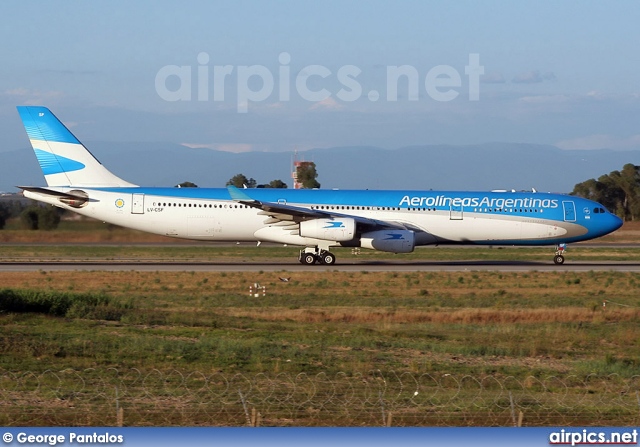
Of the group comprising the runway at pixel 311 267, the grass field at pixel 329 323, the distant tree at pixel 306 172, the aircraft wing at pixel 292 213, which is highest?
the distant tree at pixel 306 172

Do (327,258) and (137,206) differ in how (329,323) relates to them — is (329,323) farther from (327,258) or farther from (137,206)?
(137,206)

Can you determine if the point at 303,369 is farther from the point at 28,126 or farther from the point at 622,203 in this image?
the point at 622,203

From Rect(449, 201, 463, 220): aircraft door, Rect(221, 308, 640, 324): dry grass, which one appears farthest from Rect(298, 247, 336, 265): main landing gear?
Rect(221, 308, 640, 324): dry grass

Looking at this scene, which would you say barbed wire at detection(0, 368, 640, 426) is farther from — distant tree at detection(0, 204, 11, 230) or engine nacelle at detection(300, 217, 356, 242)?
distant tree at detection(0, 204, 11, 230)

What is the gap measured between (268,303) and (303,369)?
1125cm

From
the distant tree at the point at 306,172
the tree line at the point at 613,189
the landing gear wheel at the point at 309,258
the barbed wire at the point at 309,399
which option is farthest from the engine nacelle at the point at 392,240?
the tree line at the point at 613,189

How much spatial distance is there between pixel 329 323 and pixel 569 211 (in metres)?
22.5

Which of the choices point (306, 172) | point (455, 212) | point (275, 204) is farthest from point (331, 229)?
point (306, 172)

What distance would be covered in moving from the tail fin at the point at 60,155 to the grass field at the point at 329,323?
760 cm

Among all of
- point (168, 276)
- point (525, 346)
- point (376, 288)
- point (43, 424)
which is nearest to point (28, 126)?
point (168, 276)

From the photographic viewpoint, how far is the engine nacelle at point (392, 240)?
3891 centimetres

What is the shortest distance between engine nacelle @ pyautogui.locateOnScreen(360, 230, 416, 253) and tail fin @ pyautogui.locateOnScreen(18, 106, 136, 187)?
12189mm

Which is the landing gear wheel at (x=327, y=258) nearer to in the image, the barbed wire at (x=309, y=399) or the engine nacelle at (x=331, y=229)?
the engine nacelle at (x=331, y=229)

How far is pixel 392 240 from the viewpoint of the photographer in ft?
128
